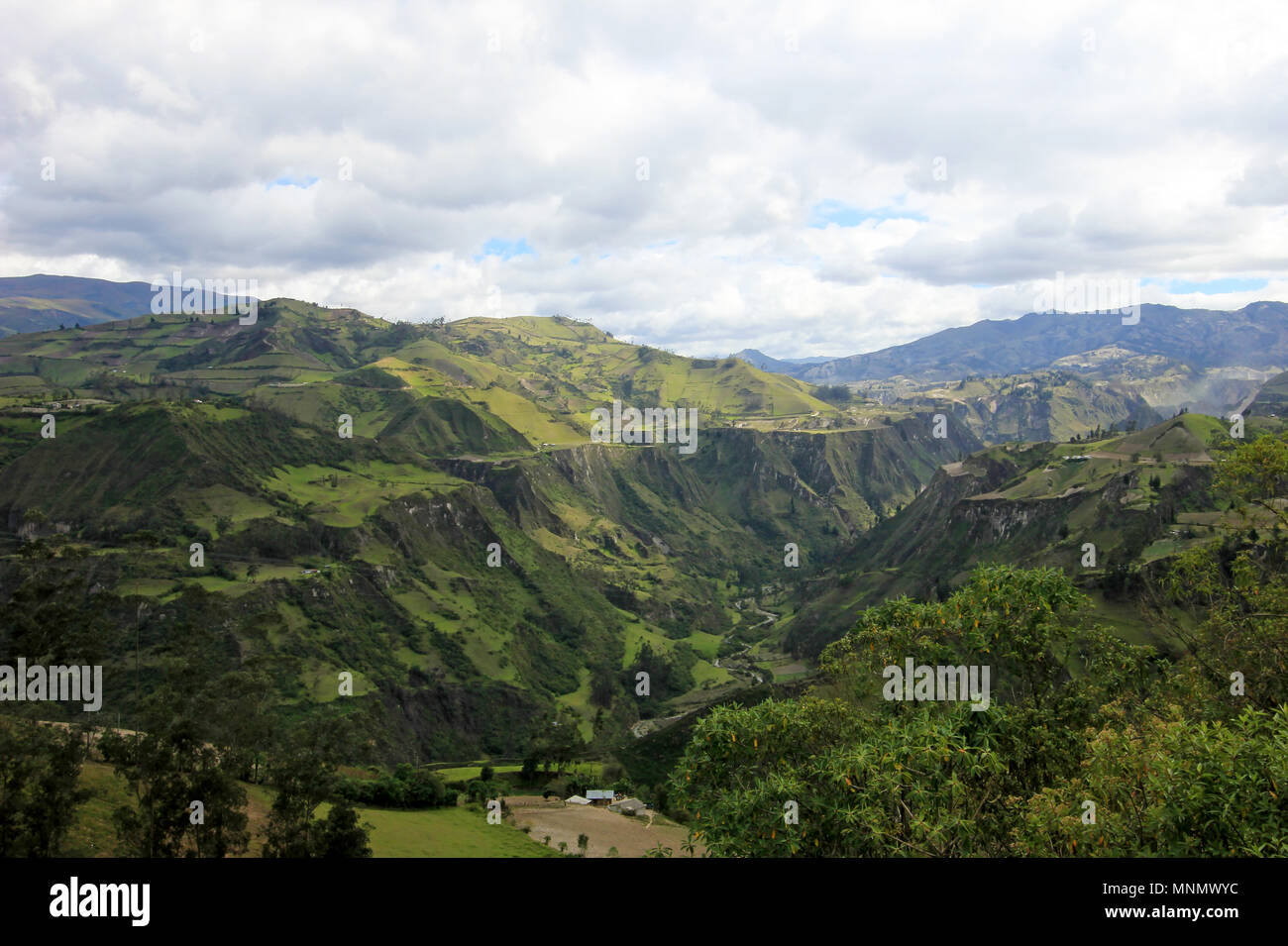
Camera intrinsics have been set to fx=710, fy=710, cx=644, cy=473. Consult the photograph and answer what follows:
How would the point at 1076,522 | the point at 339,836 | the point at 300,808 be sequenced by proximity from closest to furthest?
1. the point at 300,808
2. the point at 339,836
3. the point at 1076,522

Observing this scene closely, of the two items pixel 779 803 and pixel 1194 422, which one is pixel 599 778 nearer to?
pixel 779 803

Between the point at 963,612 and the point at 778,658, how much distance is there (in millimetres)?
170451

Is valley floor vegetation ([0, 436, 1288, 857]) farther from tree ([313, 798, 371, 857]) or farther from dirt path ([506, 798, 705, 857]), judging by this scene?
dirt path ([506, 798, 705, 857])

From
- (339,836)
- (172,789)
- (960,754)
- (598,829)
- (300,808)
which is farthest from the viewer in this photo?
(598,829)

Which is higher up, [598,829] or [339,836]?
[339,836]

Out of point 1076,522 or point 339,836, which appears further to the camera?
point 1076,522

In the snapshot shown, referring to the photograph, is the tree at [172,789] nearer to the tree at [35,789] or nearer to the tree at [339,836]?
the tree at [35,789]

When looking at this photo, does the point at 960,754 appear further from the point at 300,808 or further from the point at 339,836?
the point at 300,808

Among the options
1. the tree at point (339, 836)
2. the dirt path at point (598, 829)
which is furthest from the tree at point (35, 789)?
the dirt path at point (598, 829)

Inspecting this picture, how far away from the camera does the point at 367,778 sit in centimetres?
7206

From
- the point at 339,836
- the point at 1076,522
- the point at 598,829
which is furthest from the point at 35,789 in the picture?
the point at 1076,522

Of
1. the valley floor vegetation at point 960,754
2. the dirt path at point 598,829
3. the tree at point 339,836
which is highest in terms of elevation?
the valley floor vegetation at point 960,754

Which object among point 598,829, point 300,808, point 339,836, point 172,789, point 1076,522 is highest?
point 1076,522

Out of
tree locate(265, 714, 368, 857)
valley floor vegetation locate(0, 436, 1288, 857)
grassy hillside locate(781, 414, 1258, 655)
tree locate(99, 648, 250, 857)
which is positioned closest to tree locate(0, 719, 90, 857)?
valley floor vegetation locate(0, 436, 1288, 857)
